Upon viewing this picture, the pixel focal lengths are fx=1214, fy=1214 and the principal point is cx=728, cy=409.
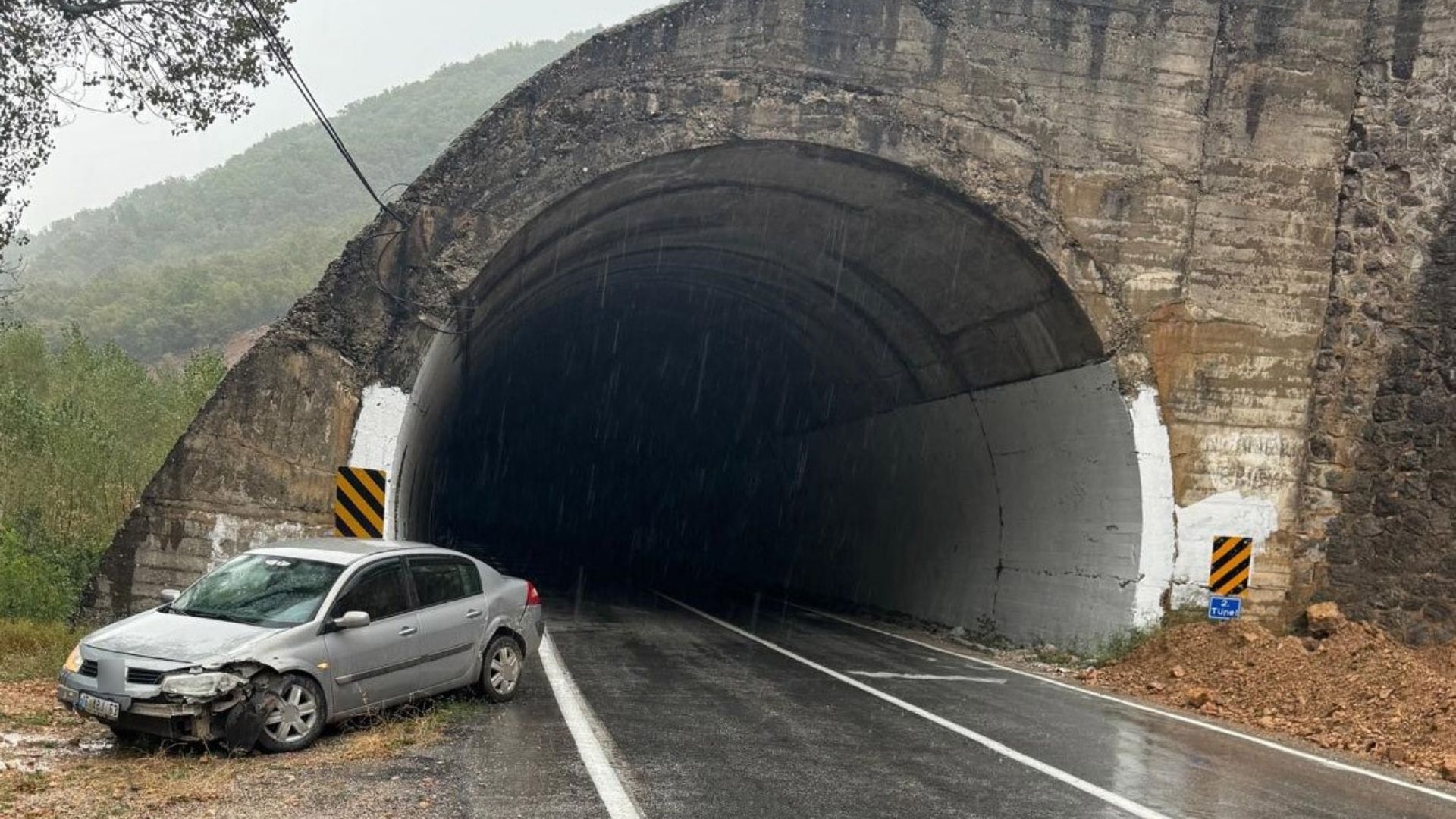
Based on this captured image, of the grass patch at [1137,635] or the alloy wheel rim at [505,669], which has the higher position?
the grass patch at [1137,635]

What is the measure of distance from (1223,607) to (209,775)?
11.8m

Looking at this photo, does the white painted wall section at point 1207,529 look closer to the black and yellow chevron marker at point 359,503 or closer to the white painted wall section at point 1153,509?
the white painted wall section at point 1153,509

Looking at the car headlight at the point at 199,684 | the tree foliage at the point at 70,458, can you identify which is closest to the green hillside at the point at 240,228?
the tree foliage at the point at 70,458

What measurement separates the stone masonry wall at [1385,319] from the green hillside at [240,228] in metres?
58.8

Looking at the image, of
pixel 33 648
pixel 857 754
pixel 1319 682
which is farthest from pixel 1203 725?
pixel 33 648

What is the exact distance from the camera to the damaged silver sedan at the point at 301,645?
7.45m

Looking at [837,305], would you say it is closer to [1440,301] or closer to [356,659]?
[1440,301]

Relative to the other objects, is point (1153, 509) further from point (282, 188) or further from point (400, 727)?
point (282, 188)

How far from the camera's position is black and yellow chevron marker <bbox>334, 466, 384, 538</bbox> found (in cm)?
1290

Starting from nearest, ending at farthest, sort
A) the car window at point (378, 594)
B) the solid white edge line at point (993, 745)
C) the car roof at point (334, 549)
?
the solid white edge line at point (993, 745) < the car window at point (378, 594) < the car roof at point (334, 549)

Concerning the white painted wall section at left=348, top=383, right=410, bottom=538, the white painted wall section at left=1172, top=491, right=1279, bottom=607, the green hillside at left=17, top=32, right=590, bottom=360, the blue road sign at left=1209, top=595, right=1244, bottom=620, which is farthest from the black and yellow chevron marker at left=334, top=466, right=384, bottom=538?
the green hillside at left=17, top=32, right=590, bottom=360

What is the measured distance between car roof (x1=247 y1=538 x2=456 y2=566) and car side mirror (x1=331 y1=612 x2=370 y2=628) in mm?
659

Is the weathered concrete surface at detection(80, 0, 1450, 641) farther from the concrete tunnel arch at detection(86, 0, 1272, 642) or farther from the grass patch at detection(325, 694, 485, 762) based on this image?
the grass patch at detection(325, 694, 485, 762)

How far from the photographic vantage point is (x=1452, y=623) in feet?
45.5
